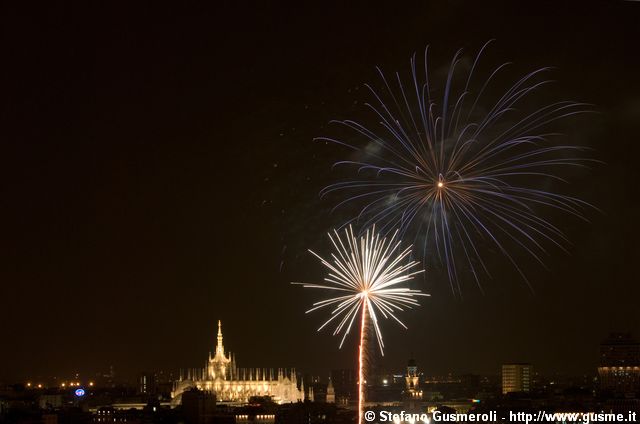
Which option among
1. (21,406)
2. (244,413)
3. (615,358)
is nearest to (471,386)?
(615,358)

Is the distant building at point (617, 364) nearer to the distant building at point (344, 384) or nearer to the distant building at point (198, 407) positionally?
the distant building at point (344, 384)

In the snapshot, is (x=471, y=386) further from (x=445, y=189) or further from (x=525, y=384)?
(x=445, y=189)

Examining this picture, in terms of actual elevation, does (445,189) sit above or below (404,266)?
above

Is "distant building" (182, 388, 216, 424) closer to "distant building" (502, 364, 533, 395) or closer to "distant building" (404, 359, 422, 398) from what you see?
"distant building" (404, 359, 422, 398)

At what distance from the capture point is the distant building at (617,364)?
42406mm

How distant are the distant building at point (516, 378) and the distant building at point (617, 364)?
10.2 ft

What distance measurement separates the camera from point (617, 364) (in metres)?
42.9

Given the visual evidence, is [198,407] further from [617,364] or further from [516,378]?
[617,364]

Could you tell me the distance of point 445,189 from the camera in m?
10.3

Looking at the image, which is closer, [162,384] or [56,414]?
[56,414]

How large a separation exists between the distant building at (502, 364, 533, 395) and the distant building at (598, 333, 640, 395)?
310 cm

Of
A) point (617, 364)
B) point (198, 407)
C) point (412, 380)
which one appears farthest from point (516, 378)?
point (198, 407)

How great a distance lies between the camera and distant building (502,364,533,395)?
1748 inches

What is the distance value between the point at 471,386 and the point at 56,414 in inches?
1082
